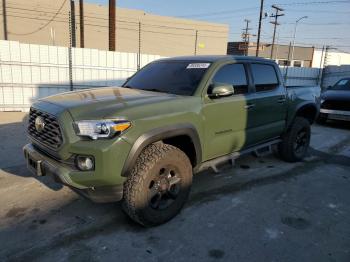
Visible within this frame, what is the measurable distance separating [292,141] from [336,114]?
501cm

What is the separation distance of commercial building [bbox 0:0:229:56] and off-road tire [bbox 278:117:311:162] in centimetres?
1321

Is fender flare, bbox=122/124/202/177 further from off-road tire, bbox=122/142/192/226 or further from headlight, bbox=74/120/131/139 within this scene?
headlight, bbox=74/120/131/139

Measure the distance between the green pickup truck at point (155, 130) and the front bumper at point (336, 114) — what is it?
5.60 metres

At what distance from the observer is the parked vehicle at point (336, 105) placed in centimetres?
941

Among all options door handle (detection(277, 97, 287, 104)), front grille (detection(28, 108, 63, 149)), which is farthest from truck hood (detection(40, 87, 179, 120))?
door handle (detection(277, 97, 287, 104))

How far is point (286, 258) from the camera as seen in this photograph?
289 cm

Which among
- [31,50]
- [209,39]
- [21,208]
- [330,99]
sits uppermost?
[209,39]

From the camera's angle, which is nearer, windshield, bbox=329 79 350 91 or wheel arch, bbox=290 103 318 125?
wheel arch, bbox=290 103 318 125

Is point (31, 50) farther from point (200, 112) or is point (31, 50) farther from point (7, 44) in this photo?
point (200, 112)

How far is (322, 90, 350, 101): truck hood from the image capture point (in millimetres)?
9461

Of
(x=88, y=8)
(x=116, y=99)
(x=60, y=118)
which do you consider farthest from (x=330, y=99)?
(x=88, y=8)

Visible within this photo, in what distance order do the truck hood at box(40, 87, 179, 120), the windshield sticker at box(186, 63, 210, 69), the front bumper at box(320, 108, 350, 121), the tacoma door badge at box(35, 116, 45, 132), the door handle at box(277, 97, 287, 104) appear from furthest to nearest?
the front bumper at box(320, 108, 350, 121) < the door handle at box(277, 97, 287, 104) < the windshield sticker at box(186, 63, 210, 69) < the tacoma door badge at box(35, 116, 45, 132) < the truck hood at box(40, 87, 179, 120)

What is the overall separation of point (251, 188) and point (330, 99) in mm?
6698

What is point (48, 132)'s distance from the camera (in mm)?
3199
